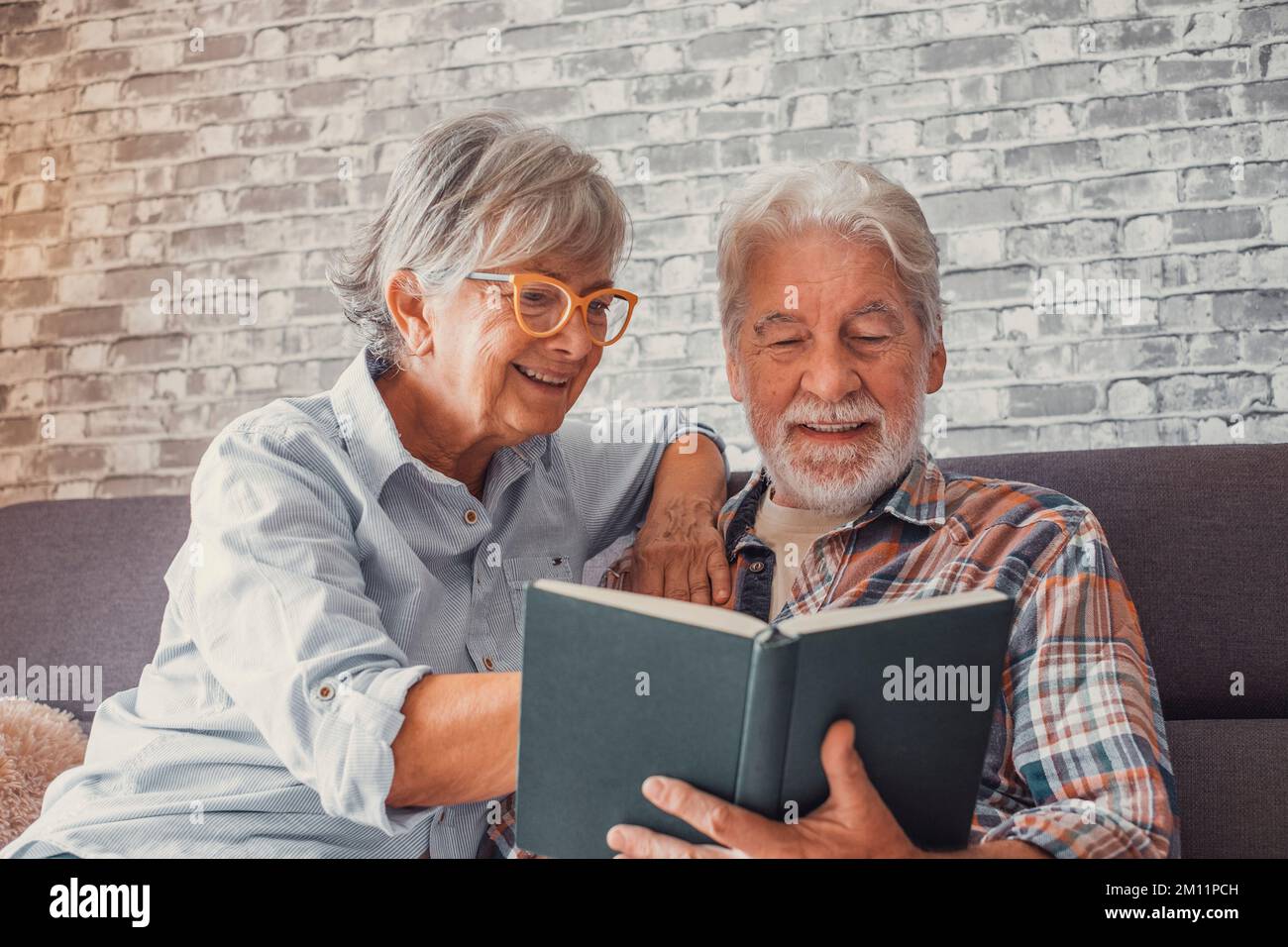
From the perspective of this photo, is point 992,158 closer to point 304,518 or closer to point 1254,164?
point 1254,164

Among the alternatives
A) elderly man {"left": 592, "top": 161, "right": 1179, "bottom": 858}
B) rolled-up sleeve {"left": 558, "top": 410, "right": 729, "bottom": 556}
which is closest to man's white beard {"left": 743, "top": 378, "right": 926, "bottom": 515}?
elderly man {"left": 592, "top": 161, "right": 1179, "bottom": 858}

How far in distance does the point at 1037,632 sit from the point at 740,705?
0.55 metres

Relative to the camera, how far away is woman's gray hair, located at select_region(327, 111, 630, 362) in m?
1.47

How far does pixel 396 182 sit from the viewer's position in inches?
60.7

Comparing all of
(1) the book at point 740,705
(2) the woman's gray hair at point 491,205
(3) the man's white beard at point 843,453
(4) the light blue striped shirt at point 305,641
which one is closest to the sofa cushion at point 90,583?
(4) the light blue striped shirt at point 305,641

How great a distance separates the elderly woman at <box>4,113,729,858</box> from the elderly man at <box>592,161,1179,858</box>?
17 centimetres

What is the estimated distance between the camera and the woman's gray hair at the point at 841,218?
1.61 metres

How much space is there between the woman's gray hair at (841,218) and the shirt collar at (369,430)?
56cm

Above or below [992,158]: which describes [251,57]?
above

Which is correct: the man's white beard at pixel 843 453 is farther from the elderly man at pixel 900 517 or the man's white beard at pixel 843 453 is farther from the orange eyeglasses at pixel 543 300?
the orange eyeglasses at pixel 543 300

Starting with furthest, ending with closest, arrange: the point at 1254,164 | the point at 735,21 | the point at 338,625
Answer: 1. the point at 735,21
2. the point at 1254,164
3. the point at 338,625

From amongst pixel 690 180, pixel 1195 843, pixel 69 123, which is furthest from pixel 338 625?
pixel 69 123

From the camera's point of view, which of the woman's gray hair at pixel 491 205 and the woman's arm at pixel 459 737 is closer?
the woman's arm at pixel 459 737

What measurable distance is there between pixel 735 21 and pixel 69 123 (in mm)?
2069
